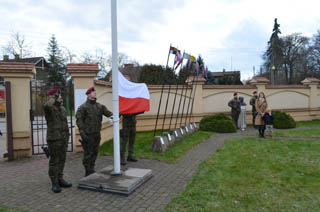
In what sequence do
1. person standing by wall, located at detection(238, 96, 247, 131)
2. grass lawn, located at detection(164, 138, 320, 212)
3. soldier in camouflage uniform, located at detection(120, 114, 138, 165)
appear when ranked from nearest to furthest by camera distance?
grass lawn, located at detection(164, 138, 320, 212) < soldier in camouflage uniform, located at detection(120, 114, 138, 165) < person standing by wall, located at detection(238, 96, 247, 131)

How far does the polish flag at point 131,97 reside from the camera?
5312 mm

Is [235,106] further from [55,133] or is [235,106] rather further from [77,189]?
[55,133]

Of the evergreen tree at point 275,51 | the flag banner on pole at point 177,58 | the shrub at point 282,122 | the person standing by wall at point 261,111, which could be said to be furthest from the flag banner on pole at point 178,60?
the evergreen tree at point 275,51

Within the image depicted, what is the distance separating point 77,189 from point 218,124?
769cm

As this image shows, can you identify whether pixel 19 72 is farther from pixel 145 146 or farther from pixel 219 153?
pixel 219 153

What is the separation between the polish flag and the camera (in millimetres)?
5312

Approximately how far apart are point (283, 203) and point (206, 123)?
7.33 meters

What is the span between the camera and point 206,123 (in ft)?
35.8

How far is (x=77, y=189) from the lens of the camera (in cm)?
425

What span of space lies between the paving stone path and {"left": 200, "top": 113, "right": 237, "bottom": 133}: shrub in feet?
14.5

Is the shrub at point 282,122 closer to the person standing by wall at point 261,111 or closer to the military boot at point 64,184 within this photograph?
the person standing by wall at point 261,111

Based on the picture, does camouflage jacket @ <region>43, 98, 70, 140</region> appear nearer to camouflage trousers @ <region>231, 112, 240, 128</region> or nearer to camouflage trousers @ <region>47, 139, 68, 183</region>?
camouflage trousers @ <region>47, 139, 68, 183</region>

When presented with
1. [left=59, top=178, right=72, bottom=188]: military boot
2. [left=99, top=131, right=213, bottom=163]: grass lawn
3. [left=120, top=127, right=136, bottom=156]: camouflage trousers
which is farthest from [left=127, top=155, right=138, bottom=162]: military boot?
[left=59, top=178, right=72, bottom=188]: military boot

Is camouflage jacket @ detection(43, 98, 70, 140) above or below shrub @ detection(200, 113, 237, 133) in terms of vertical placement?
above
